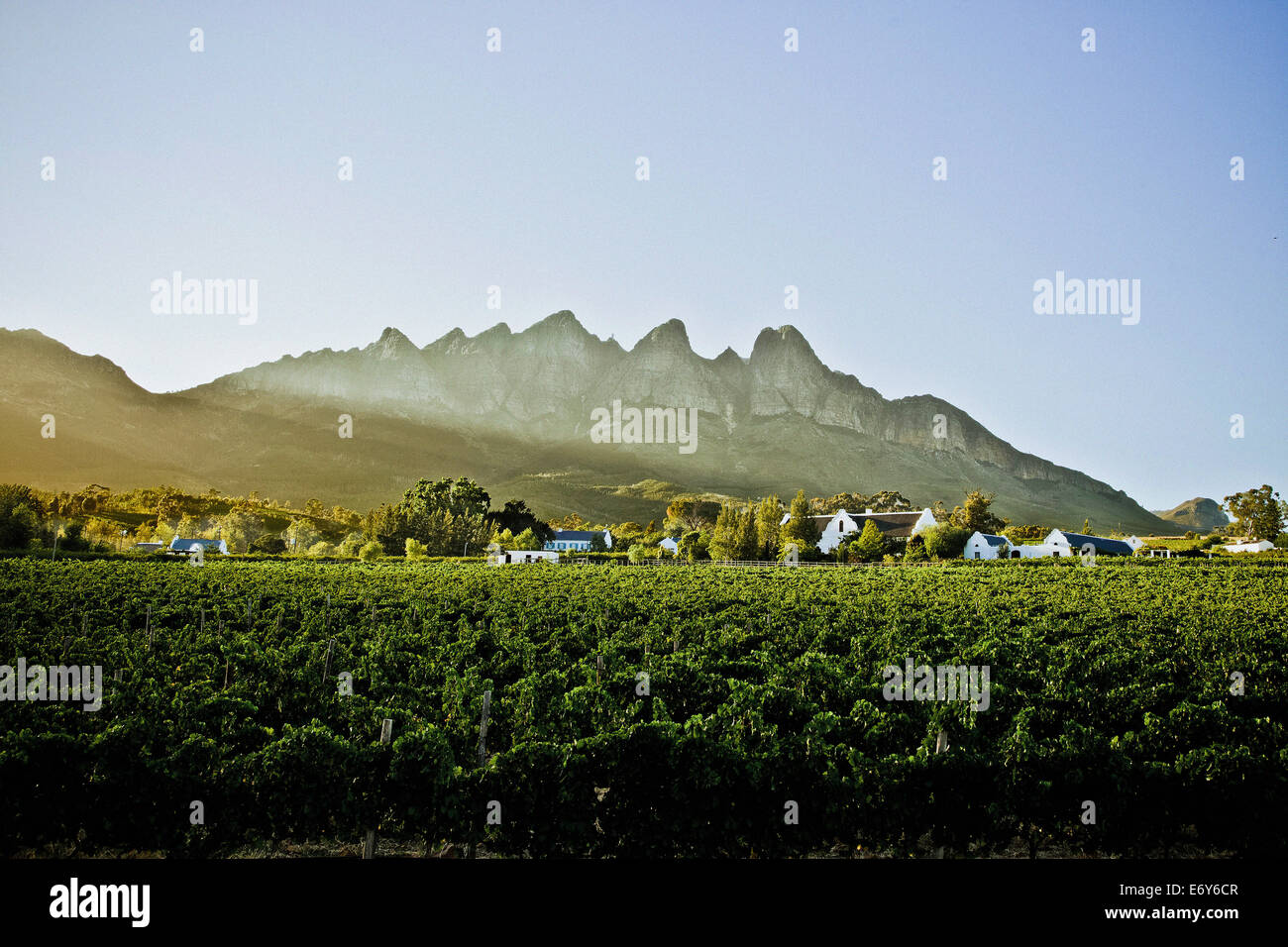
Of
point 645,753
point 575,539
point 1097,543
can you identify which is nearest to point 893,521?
point 1097,543

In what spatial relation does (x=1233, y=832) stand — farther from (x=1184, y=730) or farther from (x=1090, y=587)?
(x=1090, y=587)

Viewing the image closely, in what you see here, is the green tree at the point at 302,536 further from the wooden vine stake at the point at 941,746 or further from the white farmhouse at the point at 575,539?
the wooden vine stake at the point at 941,746

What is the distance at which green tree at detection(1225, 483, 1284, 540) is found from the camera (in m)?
99.0

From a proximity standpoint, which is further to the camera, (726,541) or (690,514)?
(690,514)

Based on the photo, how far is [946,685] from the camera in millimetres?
14680

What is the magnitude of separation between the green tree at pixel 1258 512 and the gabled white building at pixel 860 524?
40.8 meters

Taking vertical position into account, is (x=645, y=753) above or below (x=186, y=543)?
above

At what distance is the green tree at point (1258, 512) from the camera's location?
9900cm

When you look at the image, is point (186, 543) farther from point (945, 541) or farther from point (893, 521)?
point (945, 541)

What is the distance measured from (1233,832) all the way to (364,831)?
1262 cm

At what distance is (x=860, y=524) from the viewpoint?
121625mm

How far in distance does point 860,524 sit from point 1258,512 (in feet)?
175

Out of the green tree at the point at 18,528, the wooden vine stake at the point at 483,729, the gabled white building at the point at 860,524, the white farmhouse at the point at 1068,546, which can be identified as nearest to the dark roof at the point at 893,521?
the gabled white building at the point at 860,524
